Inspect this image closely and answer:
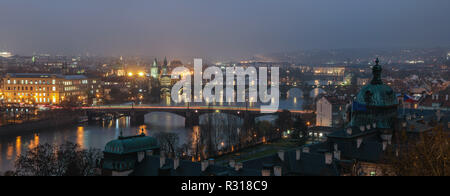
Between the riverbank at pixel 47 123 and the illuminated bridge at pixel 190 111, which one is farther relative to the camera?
the illuminated bridge at pixel 190 111

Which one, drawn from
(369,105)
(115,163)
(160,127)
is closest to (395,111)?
(369,105)

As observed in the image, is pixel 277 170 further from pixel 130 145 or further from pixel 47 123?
pixel 47 123

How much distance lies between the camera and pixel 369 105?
57.8ft

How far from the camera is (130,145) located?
1369 centimetres

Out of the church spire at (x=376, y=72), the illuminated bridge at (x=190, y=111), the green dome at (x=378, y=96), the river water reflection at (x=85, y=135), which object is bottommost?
the river water reflection at (x=85, y=135)

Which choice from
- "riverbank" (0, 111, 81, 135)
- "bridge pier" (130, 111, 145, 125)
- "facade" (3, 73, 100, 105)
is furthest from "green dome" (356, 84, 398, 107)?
"facade" (3, 73, 100, 105)

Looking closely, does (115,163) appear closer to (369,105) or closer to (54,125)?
(369,105)

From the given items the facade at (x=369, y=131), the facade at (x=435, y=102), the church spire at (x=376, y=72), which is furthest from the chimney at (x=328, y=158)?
the facade at (x=435, y=102)

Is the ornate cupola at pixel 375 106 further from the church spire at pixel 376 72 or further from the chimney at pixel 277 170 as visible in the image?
the chimney at pixel 277 170

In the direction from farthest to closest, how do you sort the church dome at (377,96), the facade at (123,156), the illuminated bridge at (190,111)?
the illuminated bridge at (190,111) < the church dome at (377,96) < the facade at (123,156)

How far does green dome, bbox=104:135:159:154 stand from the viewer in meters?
13.4

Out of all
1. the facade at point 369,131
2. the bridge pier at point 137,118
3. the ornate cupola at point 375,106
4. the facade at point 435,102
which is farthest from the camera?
the bridge pier at point 137,118

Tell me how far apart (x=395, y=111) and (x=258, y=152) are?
7267mm

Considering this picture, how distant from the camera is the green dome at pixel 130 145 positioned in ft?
44.0
